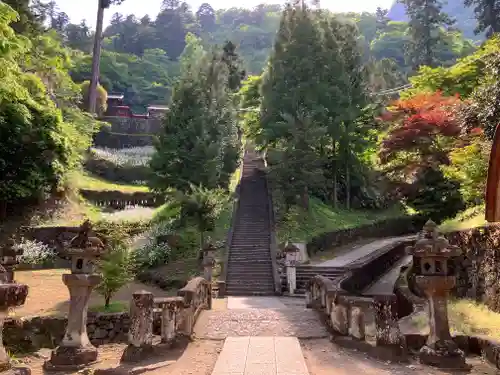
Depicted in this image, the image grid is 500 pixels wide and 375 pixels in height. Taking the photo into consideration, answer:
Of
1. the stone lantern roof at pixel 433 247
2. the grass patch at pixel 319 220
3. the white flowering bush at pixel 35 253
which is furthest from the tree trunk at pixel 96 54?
the stone lantern roof at pixel 433 247

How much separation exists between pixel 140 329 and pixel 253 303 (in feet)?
21.9

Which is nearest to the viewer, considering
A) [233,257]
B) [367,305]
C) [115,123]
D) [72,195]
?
[367,305]

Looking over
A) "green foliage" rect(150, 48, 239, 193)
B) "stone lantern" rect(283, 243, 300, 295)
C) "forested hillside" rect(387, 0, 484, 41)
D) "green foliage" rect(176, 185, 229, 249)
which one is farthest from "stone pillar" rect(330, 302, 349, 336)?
"forested hillside" rect(387, 0, 484, 41)

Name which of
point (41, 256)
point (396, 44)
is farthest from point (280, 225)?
point (396, 44)

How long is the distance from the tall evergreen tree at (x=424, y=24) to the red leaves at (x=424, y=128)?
80.8 feet

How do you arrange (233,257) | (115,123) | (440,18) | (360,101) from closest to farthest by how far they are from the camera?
(233,257), (360,101), (440,18), (115,123)

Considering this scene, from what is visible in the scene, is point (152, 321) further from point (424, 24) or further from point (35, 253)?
point (424, 24)

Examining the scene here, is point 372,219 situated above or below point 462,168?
below

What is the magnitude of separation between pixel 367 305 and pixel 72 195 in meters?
21.8

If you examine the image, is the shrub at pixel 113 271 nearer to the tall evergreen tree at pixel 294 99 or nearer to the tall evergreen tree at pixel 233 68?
the tall evergreen tree at pixel 294 99

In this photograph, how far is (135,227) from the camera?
23.7 meters

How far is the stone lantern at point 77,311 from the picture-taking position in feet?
26.1

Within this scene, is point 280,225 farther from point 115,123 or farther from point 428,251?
point 115,123

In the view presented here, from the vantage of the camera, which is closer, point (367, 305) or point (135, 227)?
point (367, 305)
